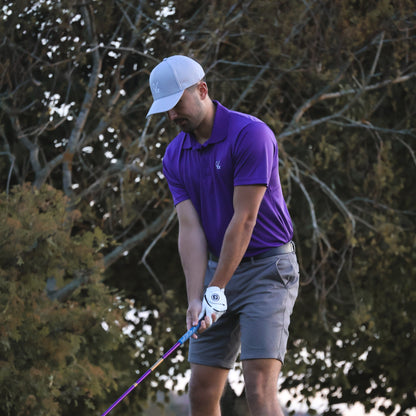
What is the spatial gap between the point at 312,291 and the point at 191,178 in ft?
23.0

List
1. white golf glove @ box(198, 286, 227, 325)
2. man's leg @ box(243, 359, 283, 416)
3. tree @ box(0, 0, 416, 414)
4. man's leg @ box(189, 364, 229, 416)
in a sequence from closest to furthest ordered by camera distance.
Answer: man's leg @ box(243, 359, 283, 416) → white golf glove @ box(198, 286, 227, 325) → man's leg @ box(189, 364, 229, 416) → tree @ box(0, 0, 416, 414)

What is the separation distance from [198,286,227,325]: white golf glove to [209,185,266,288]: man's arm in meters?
0.04

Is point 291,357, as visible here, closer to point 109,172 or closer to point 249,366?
point 109,172

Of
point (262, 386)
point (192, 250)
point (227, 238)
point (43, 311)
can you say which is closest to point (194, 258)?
point (192, 250)

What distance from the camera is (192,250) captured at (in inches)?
160

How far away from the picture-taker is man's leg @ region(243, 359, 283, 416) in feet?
12.1

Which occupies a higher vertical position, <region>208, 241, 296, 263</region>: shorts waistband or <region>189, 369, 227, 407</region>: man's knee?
<region>208, 241, 296, 263</region>: shorts waistband

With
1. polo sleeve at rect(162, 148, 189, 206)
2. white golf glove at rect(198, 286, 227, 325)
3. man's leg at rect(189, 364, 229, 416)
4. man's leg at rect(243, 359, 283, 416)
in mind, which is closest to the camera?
man's leg at rect(243, 359, 283, 416)

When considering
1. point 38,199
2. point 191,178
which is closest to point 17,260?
point 38,199

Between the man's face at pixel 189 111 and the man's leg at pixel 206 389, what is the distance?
3.47 ft

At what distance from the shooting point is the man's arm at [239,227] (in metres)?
3.79

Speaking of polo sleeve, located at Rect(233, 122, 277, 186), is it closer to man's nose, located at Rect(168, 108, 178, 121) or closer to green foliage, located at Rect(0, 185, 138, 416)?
man's nose, located at Rect(168, 108, 178, 121)

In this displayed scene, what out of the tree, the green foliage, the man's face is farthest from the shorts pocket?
the tree

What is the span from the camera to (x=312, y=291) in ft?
35.7
